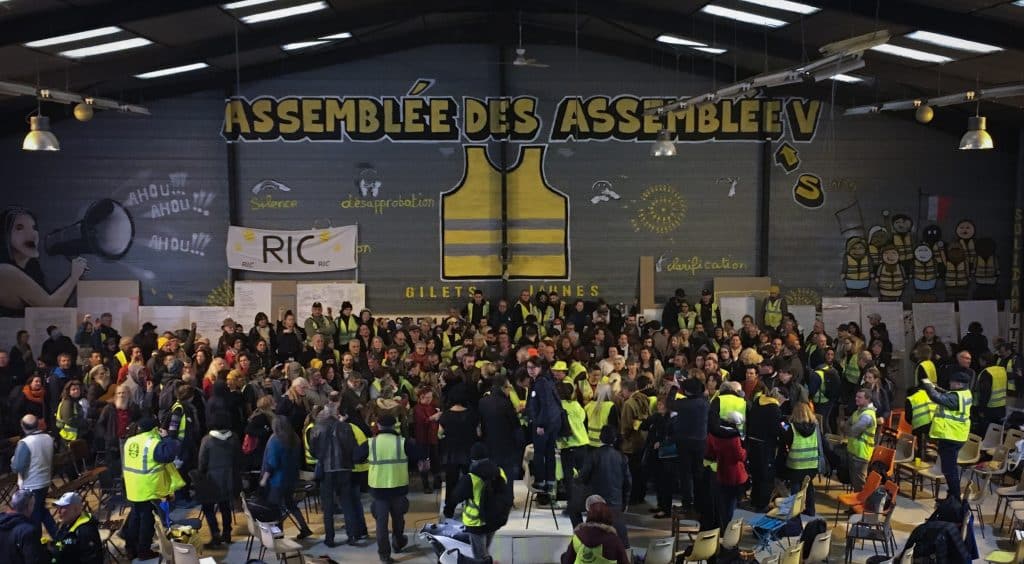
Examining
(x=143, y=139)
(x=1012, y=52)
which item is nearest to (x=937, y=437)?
(x=1012, y=52)

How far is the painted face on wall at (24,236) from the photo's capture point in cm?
1512

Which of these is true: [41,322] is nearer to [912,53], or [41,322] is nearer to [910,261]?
[912,53]

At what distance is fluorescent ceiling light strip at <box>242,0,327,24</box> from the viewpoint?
11383 mm

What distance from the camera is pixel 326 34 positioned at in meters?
12.5

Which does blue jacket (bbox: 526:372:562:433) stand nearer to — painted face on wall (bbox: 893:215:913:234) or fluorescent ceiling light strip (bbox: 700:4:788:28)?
fluorescent ceiling light strip (bbox: 700:4:788:28)

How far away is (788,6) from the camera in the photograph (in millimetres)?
10289

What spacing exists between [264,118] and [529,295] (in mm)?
5780

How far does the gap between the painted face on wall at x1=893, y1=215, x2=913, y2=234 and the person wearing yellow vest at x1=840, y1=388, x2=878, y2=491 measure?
26.1 ft

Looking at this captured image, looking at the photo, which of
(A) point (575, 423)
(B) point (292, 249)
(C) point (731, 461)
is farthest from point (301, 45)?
(C) point (731, 461)

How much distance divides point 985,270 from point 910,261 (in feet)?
4.86

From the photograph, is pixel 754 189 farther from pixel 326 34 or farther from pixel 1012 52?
pixel 326 34

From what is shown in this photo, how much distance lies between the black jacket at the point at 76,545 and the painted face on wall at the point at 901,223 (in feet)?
47.5

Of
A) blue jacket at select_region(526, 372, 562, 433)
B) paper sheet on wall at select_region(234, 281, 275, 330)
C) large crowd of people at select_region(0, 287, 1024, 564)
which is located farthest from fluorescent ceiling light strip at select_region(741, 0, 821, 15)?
paper sheet on wall at select_region(234, 281, 275, 330)

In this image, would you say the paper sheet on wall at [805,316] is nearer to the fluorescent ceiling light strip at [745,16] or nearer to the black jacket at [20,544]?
the fluorescent ceiling light strip at [745,16]
